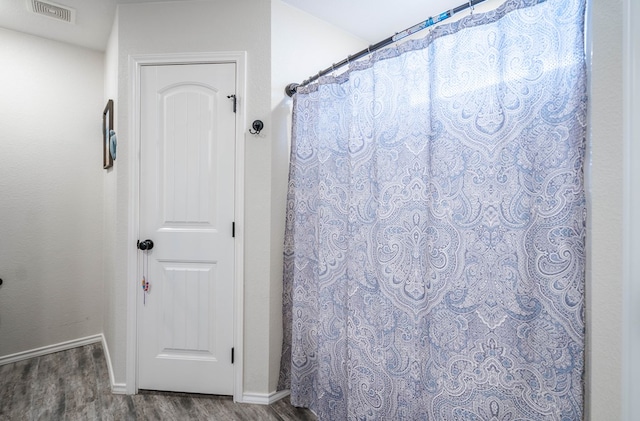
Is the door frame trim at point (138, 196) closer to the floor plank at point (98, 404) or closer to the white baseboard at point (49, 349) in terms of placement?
the floor plank at point (98, 404)

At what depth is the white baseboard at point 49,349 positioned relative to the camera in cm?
243

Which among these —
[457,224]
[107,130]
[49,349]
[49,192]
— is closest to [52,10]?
[107,130]

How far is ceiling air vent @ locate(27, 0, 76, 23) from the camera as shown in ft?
6.76

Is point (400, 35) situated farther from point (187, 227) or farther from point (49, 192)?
point (49, 192)

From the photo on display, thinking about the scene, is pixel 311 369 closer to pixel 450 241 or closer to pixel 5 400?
pixel 450 241

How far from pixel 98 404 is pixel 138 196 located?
125cm

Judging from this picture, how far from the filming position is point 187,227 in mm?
2006

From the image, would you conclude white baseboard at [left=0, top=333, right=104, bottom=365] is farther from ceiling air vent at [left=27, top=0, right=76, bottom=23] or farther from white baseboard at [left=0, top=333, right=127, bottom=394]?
ceiling air vent at [left=27, top=0, right=76, bottom=23]

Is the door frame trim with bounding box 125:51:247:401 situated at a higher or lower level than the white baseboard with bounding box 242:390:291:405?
higher

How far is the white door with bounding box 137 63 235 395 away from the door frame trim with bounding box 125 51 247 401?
3 centimetres

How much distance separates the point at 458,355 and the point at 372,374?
438 mm

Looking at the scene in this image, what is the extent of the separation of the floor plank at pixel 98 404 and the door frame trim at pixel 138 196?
0.40ft

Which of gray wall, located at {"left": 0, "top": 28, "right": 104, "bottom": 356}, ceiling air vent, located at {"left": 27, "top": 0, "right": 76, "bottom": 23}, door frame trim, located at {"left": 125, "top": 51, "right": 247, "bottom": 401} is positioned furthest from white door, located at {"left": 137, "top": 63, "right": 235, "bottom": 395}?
gray wall, located at {"left": 0, "top": 28, "right": 104, "bottom": 356}

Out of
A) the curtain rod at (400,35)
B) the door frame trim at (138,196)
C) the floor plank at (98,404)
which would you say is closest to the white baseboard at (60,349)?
the floor plank at (98,404)
